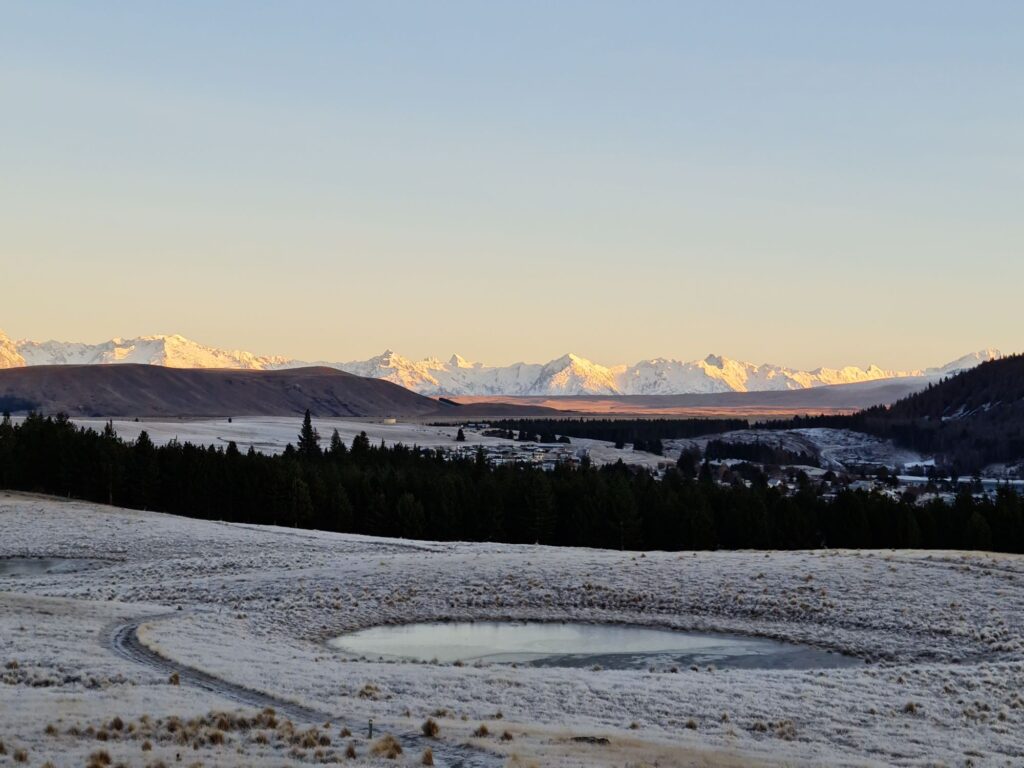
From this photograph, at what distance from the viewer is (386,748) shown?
2169 centimetres

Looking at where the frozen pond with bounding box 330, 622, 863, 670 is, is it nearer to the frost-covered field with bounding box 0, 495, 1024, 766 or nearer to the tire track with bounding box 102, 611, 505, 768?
the frost-covered field with bounding box 0, 495, 1024, 766

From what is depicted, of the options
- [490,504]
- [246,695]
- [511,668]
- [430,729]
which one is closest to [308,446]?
[490,504]

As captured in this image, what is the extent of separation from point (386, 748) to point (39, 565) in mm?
51355

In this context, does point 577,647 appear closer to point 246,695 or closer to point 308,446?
point 246,695

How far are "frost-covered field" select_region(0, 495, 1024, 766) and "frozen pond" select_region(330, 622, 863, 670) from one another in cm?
149

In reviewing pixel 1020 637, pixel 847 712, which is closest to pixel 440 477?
pixel 1020 637

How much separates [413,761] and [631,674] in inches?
604

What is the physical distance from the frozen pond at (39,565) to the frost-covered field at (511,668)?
1.39m

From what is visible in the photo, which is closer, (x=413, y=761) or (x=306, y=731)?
(x=413, y=761)

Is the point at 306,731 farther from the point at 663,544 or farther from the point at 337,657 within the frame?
the point at 663,544

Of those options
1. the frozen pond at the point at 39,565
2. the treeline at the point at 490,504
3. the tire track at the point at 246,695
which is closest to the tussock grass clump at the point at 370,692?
the tire track at the point at 246,695

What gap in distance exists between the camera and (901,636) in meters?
45.0

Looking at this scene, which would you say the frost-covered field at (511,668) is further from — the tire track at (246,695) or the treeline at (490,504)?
the treeline at (490,504)

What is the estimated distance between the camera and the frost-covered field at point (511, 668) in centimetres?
2377
